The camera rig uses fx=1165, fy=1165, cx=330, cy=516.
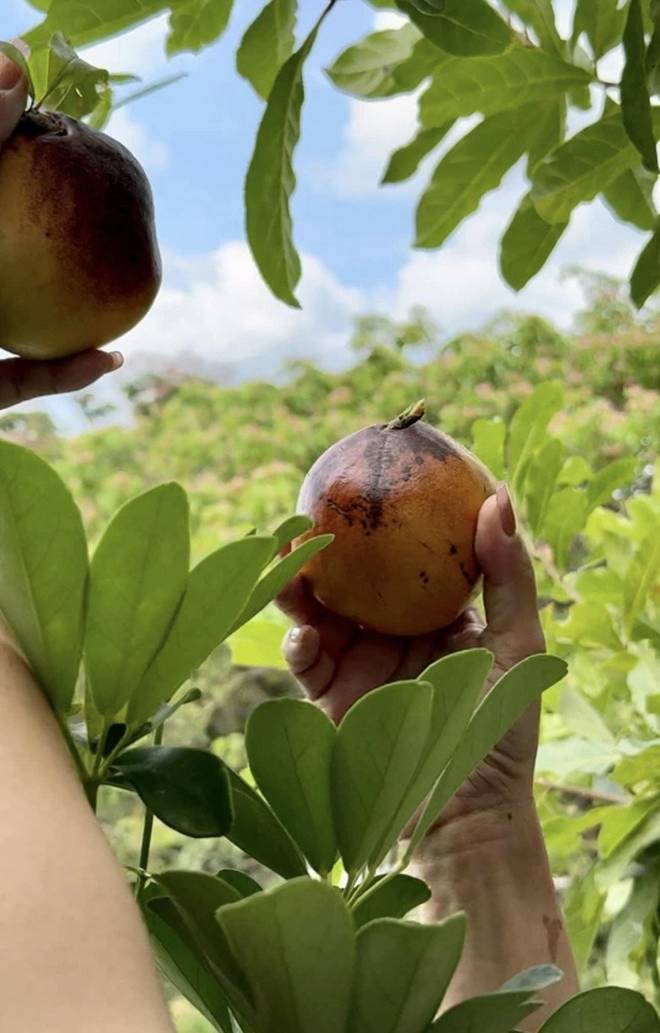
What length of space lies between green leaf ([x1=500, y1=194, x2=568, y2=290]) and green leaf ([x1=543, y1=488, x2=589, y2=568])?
1.18 feet

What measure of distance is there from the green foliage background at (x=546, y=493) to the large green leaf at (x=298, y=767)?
0.54 ft

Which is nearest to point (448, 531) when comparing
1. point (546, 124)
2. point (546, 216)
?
point (546, 216)

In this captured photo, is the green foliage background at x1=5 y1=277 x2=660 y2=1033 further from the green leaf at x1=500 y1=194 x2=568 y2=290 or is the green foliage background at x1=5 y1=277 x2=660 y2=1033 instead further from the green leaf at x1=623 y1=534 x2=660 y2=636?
the green leaf at x1=500 y1=194 x2=568 y2=290

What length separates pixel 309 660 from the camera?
2.60 feet

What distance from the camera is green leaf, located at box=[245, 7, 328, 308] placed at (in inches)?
24.7

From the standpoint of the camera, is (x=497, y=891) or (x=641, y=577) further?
(x=641, y=577)

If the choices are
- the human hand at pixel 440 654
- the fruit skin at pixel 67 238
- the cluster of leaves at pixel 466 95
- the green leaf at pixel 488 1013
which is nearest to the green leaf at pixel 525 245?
the cluster of leaves at pixel 466 95

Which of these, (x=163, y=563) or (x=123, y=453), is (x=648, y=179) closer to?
(x=163, y=563)

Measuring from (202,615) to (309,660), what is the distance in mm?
373

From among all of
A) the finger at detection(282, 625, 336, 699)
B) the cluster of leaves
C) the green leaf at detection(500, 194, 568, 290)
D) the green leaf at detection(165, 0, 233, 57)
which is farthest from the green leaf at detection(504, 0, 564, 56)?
the finger at detection(282, 625, 336, 699)

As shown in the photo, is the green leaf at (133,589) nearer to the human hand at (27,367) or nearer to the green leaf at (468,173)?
the human hand at (27,367)

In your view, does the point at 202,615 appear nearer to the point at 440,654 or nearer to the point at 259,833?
the point at 259,833

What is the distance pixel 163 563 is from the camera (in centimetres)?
42

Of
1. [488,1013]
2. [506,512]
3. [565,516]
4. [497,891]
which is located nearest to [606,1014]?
[488,1013]
